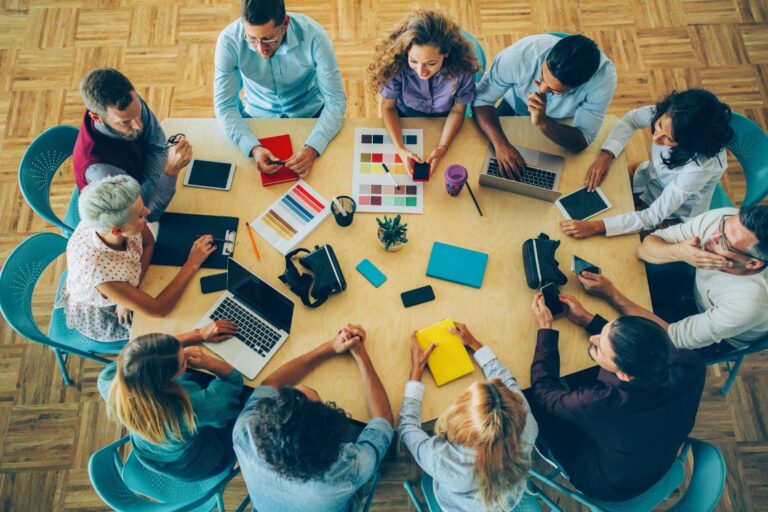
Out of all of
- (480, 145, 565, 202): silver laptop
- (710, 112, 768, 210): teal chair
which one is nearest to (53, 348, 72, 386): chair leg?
(480, 145, 565, 202): silver laptop

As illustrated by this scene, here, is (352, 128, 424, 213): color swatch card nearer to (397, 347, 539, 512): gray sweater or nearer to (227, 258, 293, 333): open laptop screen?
(227, 258, 293, 333): open laptop screen

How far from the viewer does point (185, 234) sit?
227cm

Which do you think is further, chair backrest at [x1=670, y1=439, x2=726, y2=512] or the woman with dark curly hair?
the woman with dark curly hair

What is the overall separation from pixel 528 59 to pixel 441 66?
434mm

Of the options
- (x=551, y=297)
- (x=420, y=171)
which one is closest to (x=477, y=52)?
(x=420, y=171)

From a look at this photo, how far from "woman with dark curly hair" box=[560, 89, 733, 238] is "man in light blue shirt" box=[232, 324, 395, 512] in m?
1.24

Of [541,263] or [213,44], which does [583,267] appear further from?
[213,44]

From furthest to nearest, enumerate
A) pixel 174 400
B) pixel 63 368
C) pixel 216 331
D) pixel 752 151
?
pixel 63 368
pixel 752 151
pixel 216 331
pixel 174 400

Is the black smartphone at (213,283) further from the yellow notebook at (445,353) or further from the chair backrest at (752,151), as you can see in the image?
the chair backrest at (752,151)

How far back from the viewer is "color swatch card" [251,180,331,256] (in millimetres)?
2277

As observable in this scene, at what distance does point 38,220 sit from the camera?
333 cm

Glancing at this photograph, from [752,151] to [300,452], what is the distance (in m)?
2.41

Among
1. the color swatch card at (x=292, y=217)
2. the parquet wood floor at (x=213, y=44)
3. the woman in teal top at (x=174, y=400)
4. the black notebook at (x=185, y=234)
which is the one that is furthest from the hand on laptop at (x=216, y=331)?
the parquet wood floor at (x=213, y=44)

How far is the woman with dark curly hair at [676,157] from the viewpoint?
2.20m
